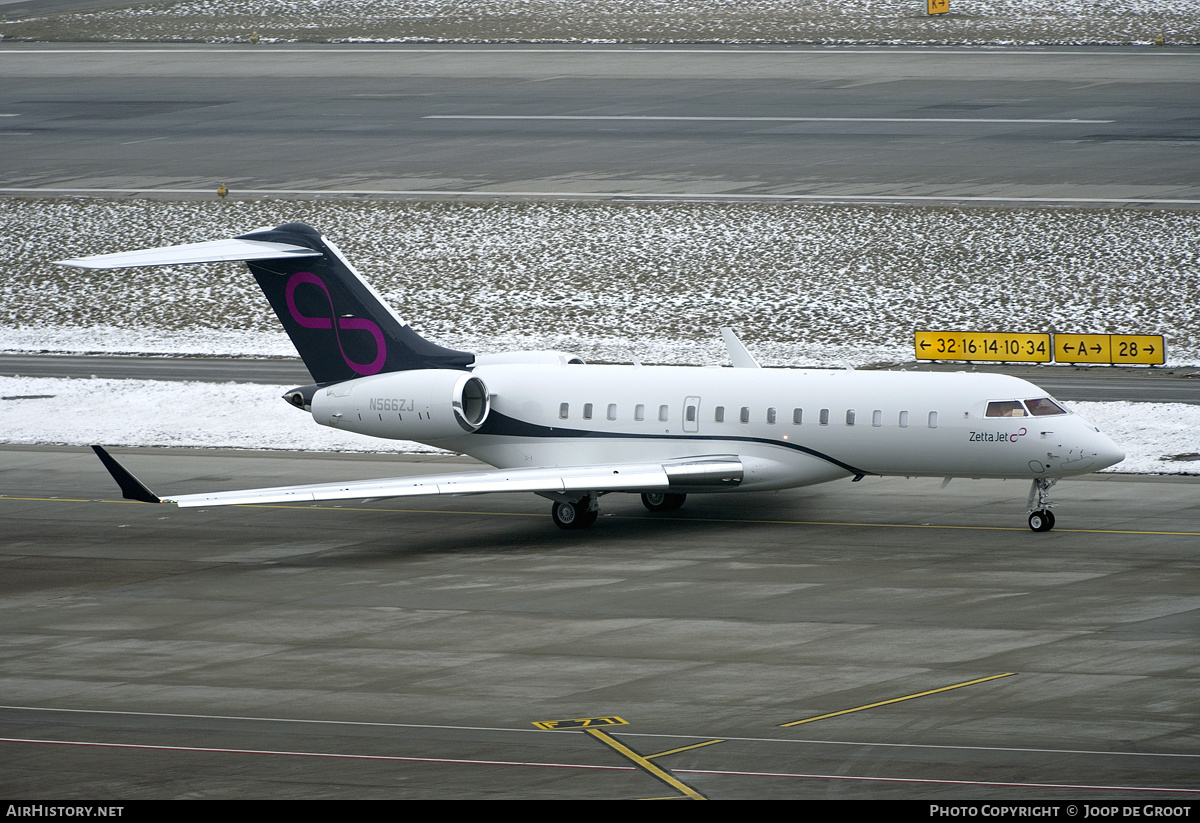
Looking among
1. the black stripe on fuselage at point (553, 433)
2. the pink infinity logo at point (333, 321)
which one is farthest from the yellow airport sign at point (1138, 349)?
the pink infinity logo at point (333, 321)

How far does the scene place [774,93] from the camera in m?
73.4

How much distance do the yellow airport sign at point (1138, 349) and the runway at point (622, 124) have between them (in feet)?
36.7

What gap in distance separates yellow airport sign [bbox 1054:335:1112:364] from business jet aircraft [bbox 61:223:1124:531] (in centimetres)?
1581

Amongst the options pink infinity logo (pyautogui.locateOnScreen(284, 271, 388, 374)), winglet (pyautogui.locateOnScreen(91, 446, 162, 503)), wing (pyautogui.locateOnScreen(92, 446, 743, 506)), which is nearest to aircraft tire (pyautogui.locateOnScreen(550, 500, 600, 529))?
wing (pyautogui.locateOnScreen(92, 446, 743, 506))

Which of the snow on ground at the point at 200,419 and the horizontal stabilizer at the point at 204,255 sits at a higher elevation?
the horizontal stabilizer at the point at 204,255

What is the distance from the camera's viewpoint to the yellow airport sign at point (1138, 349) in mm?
46781

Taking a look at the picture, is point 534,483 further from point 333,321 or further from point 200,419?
point 200,419

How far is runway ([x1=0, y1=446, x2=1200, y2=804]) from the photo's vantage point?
17.7m

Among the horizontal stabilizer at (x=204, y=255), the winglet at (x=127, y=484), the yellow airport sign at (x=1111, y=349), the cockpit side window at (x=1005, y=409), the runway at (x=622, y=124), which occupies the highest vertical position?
the runway at (x=622, y=124)

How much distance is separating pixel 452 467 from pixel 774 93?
3932 centimetres

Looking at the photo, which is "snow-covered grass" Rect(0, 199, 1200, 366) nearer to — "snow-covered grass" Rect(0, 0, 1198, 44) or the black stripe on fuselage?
the black stripe on fuselage

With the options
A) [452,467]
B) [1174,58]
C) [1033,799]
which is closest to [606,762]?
[1033,799]

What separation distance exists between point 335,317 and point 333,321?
10cm

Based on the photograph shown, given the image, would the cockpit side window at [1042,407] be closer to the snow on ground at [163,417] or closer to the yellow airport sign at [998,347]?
the snow on ground at [163,417]
